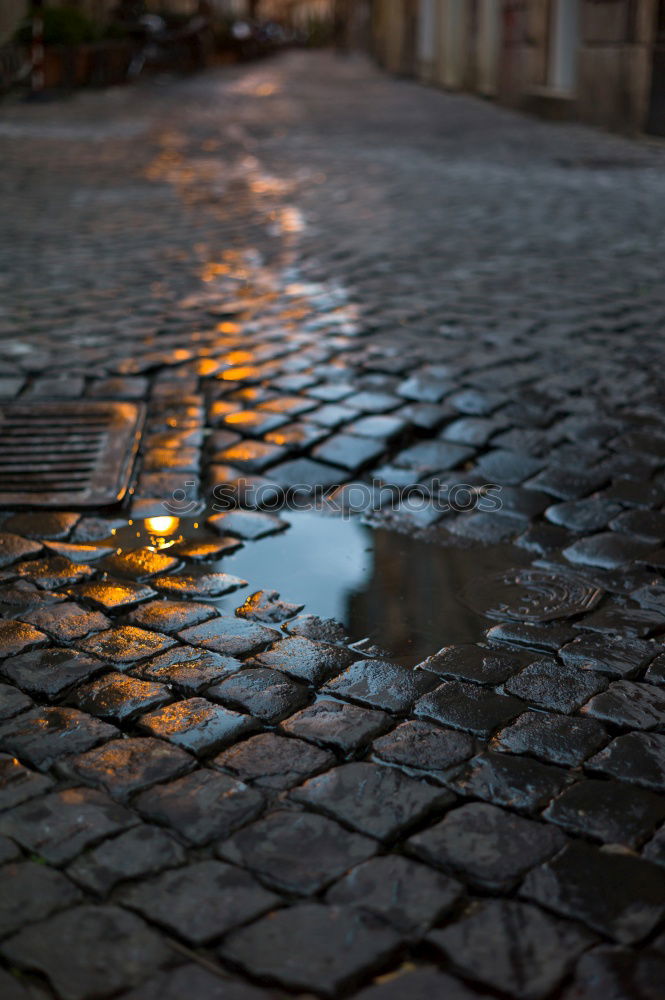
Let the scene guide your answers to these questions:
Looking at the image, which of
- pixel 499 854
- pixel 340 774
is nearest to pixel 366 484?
pixel 340 774

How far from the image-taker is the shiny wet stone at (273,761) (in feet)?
7.02

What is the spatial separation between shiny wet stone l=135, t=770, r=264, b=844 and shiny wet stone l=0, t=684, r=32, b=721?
416mm

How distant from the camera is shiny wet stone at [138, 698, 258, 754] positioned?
2.26 m

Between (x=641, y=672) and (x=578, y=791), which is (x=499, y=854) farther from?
(x=641, y=672)

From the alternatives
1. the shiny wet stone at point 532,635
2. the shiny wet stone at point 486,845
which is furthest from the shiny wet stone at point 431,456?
the shiny wet stone at point 486,845

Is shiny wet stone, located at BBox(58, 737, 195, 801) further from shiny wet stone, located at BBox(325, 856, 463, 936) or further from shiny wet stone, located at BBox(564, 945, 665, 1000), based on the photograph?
shiny wet stone, located at BBox(564, 945, 665, 1000)

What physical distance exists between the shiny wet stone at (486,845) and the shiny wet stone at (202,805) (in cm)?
31

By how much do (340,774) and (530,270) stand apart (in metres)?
5.10

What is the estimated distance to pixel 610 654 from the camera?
2598 millimetres

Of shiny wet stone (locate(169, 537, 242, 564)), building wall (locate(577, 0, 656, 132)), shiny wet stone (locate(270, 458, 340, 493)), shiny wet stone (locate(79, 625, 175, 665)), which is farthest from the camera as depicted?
building wall (locate(577, 0, 656, 132))

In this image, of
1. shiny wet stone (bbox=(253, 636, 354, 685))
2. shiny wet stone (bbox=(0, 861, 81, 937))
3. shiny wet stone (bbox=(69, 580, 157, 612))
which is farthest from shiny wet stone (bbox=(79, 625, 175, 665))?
shiny wet stone (bbox=(0, 861, 81, 937))

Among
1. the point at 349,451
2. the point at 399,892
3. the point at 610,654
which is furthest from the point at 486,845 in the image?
the point at 349,451

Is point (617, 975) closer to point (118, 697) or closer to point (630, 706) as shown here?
point (630, 706)

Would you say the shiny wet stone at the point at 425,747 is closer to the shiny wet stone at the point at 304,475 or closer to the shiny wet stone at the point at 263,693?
the shiny wet stone at the point at 263,693
